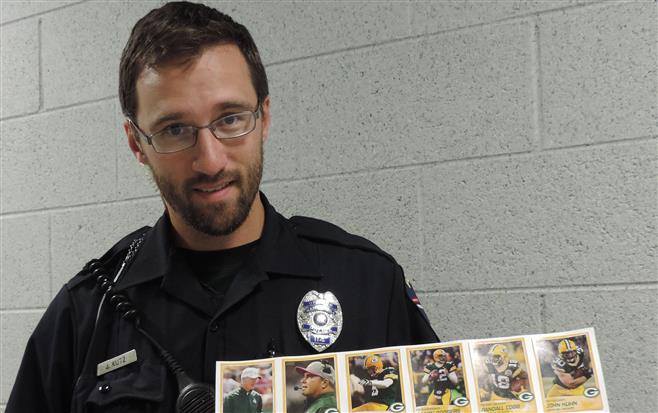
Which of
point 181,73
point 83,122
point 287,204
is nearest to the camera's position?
point 181,73

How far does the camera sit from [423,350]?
957mm

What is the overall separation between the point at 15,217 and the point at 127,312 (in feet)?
3.81

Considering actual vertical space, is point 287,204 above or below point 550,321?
above

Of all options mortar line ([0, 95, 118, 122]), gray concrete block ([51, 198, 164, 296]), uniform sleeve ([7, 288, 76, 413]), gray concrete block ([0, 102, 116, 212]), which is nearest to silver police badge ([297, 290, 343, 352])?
uniform sleeve ([7, 288, 76, 413])

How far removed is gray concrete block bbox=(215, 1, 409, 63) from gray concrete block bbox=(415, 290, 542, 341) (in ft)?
2.05

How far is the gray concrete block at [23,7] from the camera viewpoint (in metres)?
2.15

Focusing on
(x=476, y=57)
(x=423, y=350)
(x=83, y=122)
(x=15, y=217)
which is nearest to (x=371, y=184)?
(x=476, y=57)

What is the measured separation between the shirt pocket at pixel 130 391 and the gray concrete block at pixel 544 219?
2.22 feet

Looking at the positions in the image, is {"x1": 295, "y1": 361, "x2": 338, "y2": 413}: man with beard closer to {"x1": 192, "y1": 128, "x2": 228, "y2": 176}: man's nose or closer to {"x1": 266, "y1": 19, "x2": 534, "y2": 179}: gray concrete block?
{"x1": 192, "y1": 128, "x2": 228, "y2": 176}: man's nose

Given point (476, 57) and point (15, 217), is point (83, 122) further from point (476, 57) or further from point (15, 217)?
point (476, 57)

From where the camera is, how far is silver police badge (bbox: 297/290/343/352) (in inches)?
46.9

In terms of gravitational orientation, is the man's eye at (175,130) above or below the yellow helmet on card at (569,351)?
above

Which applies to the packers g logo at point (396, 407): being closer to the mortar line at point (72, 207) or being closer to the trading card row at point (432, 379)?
the trading card row at point (432, 379)

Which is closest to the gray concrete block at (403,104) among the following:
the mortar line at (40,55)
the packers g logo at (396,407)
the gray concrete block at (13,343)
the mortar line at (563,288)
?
the mortar line at (563,288)
